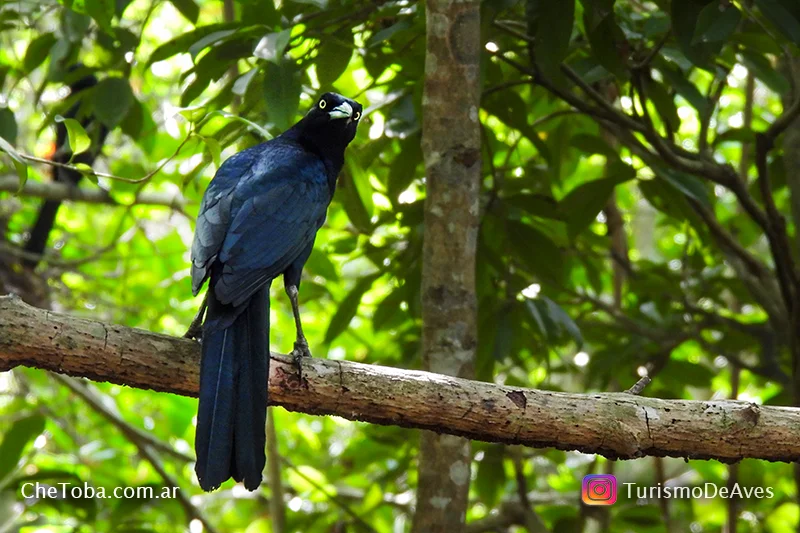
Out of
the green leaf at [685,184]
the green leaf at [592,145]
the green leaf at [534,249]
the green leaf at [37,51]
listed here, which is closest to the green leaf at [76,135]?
the green leaf at [37,51]

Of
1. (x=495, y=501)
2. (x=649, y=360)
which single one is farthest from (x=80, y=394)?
(x=649, y=360)

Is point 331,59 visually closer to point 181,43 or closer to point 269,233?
point 181,43

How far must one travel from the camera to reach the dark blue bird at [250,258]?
7.66 ft

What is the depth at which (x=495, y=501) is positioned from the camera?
14.6 feet

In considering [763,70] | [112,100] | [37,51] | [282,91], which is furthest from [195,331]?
[763,70]

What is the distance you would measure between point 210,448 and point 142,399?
4.40m

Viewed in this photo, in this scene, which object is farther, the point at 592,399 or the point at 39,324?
the point at 592,399

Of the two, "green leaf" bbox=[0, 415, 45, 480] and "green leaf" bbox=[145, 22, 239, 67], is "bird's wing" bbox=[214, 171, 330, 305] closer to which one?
"green leaf" bbox=[145, 22, 239, 67]

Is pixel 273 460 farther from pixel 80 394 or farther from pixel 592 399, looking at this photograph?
pixel 592 399

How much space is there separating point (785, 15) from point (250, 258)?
71.0 inches

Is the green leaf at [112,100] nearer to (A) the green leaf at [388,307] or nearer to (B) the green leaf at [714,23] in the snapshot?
(A) the green leaf at [388,307]

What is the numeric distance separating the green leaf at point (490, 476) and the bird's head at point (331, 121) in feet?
5.66

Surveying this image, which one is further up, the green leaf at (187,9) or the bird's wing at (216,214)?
the green leaf at (187,9)

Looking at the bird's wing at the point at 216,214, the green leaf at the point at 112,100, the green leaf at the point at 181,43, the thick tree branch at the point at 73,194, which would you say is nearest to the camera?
the bird's wing at the point at 216,214
